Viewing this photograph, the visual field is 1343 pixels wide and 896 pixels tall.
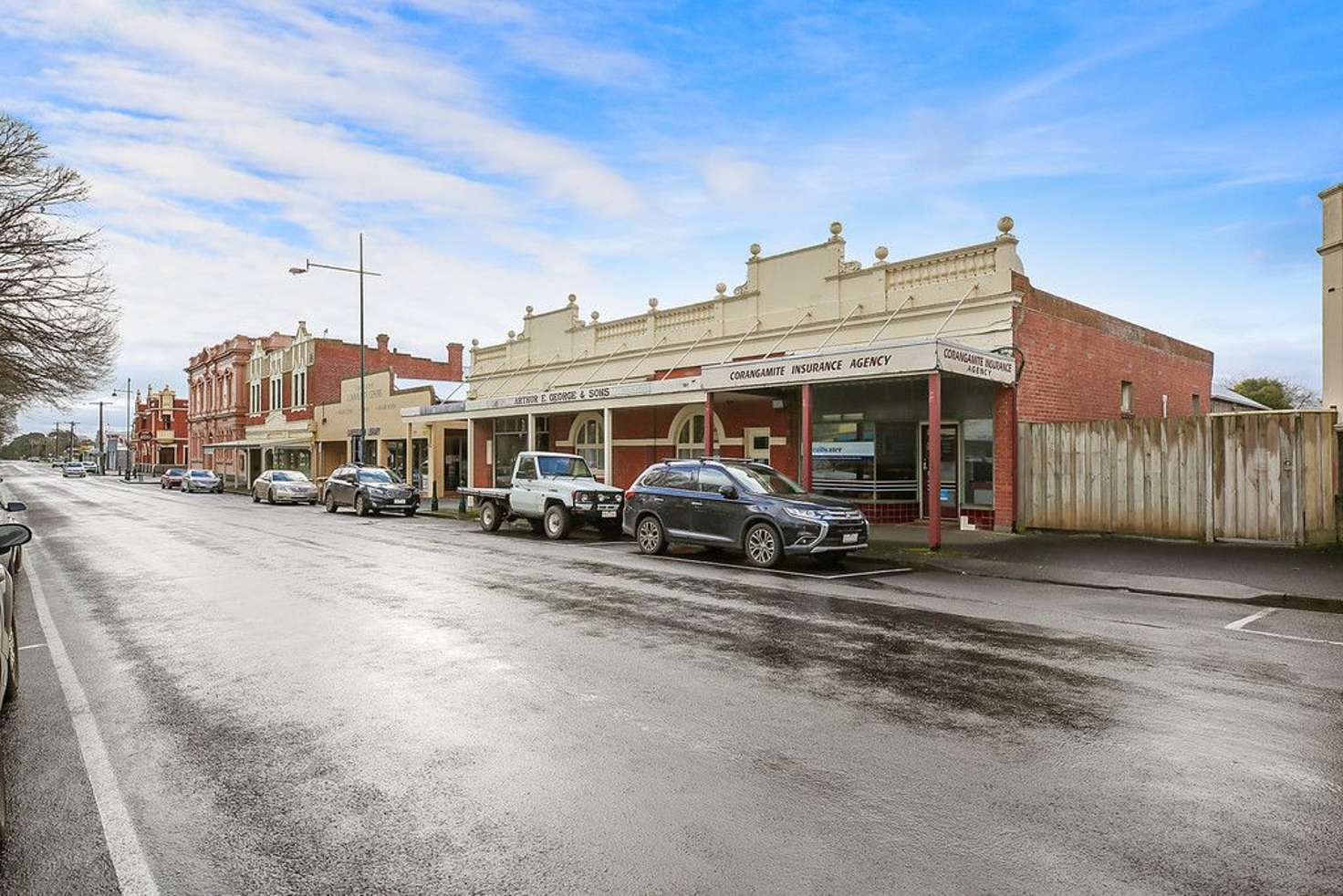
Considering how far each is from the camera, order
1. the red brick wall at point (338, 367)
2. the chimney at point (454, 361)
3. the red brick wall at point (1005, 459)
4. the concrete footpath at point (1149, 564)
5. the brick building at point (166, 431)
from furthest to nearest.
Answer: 1. the brick building at point (166, 431)
2. the chimney at point (454, 361)
3. the red brick wall at point (338, 367)
4. the red brick wall at point (1005, 459)
5. the concrete footpath at point (1149, 564)

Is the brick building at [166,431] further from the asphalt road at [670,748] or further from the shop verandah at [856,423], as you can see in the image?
the asphalt road at [670,748]

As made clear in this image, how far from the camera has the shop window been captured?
57.4 feet

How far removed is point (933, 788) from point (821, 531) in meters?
8.48

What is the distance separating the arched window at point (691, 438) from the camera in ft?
78.1

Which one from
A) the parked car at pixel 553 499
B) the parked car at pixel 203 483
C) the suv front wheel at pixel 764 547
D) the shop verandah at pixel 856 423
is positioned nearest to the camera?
the suv front wheel at pixel 764 547

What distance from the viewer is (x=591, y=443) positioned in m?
27.8

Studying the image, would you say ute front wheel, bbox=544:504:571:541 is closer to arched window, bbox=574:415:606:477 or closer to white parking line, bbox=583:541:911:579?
white parking line, bbox=583:541:911:579

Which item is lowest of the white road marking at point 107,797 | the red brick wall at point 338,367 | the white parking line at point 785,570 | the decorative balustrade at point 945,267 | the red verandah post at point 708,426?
the white parking line at point 785,570

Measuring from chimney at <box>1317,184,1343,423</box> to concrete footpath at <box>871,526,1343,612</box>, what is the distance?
3.34 meters

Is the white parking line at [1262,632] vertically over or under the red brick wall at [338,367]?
under

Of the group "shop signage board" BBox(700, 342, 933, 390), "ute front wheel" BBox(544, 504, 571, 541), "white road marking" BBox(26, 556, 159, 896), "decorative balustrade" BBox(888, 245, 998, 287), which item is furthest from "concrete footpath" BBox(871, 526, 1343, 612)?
"white road marking" BBox(26, 556, 159, 896)

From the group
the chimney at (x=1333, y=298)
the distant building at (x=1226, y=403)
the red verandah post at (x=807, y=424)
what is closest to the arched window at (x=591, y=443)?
the red verandah post at (x=807, y=424)

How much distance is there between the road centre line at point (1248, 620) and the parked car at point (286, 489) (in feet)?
110

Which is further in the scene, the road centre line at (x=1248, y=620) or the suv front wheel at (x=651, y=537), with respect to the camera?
the suv front wheel at (x=651, y=537)
